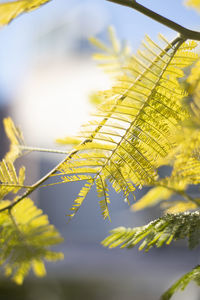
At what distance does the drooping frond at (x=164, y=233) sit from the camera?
0.54ft

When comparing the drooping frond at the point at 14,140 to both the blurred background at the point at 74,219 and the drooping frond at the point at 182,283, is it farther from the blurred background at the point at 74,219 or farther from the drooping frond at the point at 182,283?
the blurred background at the point at 74,219

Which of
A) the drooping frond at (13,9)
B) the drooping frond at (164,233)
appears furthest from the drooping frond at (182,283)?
the drooping frond at (13,9)

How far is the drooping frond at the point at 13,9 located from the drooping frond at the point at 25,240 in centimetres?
7

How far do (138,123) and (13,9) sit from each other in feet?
0.25

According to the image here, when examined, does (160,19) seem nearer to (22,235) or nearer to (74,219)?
(22,235)

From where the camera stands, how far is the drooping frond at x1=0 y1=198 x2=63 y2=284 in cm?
12

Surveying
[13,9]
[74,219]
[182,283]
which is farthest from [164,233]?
[74,219]

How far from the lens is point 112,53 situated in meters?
0.13

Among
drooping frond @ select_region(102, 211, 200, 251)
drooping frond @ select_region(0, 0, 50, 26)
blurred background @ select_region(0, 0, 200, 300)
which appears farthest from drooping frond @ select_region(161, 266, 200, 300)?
blurred background @ select_region(0, 0, 200, 300)

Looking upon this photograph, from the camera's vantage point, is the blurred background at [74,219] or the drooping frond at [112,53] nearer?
the drooping frond at [112,53]

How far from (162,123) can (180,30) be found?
0.14 ft

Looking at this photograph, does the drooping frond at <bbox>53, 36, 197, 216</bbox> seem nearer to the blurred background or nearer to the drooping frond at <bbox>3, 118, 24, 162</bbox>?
the drooping frond at <bbox>3, 118, 24, 162</bbox>

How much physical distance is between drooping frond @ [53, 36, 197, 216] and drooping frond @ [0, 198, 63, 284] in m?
0.02

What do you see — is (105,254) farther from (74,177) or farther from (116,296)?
(74,177)
